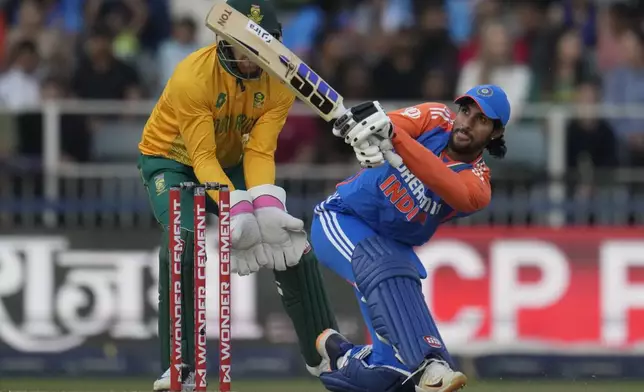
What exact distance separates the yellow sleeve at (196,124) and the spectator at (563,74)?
5.83m

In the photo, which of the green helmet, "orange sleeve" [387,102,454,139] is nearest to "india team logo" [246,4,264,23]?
the green helmet

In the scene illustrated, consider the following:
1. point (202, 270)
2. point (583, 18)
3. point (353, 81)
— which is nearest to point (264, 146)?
point (202, 270)

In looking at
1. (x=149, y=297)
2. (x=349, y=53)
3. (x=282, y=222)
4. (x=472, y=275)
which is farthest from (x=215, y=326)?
(x=282, y=222)

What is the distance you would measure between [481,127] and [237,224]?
1.40m

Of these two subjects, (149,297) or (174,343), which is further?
(149,297)

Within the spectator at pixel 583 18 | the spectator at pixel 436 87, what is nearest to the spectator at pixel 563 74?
the spectator at pixel 583 18

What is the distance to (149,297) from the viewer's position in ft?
42.7

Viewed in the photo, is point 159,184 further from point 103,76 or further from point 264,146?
point 103,76

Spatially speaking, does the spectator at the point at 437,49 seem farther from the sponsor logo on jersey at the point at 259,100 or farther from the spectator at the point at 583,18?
the sponsor logo on jersey at the point at 259,100

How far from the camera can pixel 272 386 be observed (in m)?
12.3

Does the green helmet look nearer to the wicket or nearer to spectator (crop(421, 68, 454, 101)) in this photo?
the wicket

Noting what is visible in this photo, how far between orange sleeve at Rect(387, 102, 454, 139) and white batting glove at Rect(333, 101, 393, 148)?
0.48m

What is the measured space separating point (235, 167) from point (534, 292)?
13.9 ft

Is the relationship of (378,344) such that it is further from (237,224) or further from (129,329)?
(129,329)
